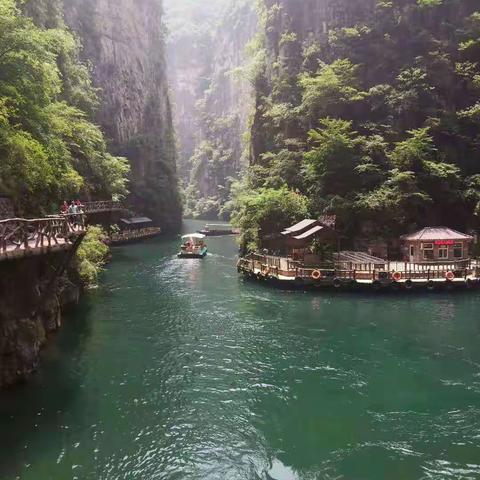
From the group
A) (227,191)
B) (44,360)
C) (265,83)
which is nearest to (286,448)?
(44,360)

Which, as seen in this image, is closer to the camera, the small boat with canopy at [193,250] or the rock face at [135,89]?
the small boat with canopy at [193,250]

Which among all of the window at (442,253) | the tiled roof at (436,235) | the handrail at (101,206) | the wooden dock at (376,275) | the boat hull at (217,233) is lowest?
the wooden dock at (376,275)

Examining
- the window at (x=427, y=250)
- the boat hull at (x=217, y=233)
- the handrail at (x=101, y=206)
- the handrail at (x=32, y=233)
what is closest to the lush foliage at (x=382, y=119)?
the window at (x=427, y=250)

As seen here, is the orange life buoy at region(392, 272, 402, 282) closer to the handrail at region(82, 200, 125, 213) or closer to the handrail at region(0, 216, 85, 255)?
the handrail at region(0, 216, 85, 255)

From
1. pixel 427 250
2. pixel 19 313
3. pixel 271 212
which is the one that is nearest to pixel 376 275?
pixel 427 250

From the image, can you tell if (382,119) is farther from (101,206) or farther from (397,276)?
(101,206)

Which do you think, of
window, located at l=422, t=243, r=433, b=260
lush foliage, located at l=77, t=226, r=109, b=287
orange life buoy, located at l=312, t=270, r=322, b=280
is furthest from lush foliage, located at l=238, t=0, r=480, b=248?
lush foliage, located at l=77, t=226, r=109, b=287

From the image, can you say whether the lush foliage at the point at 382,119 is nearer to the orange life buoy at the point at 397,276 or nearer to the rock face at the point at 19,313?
the orange life buoy at the point at 397,276

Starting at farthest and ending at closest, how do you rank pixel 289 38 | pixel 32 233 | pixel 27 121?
pixel 289 38, pixel 27 121, pixel 32 233
